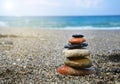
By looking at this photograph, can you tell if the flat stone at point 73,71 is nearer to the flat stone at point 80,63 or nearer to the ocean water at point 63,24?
the flat stone at point 80,63

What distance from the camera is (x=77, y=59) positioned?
8.47 m

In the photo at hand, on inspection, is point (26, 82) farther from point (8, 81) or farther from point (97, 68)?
point (97, 68)

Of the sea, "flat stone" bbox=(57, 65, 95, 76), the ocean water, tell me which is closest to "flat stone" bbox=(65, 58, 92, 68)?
"flat stone" bbox=(57, 65, 95, 76)

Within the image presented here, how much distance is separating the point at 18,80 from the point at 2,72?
103 centimetres

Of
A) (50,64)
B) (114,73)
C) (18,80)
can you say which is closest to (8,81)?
(18,80)

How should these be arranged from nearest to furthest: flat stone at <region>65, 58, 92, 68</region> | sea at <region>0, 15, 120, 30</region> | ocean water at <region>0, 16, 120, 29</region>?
flat stone at <region>65, 58, 92, 68</region>
sea at <region>0, 15, 120, 30</region>
ocean water at <region>0, 16, 120, 29</region>

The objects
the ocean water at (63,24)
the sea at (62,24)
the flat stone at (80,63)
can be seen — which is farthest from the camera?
the ocean water at (63,24)

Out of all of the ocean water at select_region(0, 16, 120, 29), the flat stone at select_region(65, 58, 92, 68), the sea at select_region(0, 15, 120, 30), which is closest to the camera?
the flat stone at select_region(65, 58, 92, 68)

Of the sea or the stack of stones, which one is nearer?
the stack of stones

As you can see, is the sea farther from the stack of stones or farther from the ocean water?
the stack of stones

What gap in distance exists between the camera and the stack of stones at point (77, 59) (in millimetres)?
8367

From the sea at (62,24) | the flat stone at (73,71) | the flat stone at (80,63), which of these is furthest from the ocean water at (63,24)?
the flat stone at (80,63)

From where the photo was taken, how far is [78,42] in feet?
27.9

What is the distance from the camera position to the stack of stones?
27.5 feet
